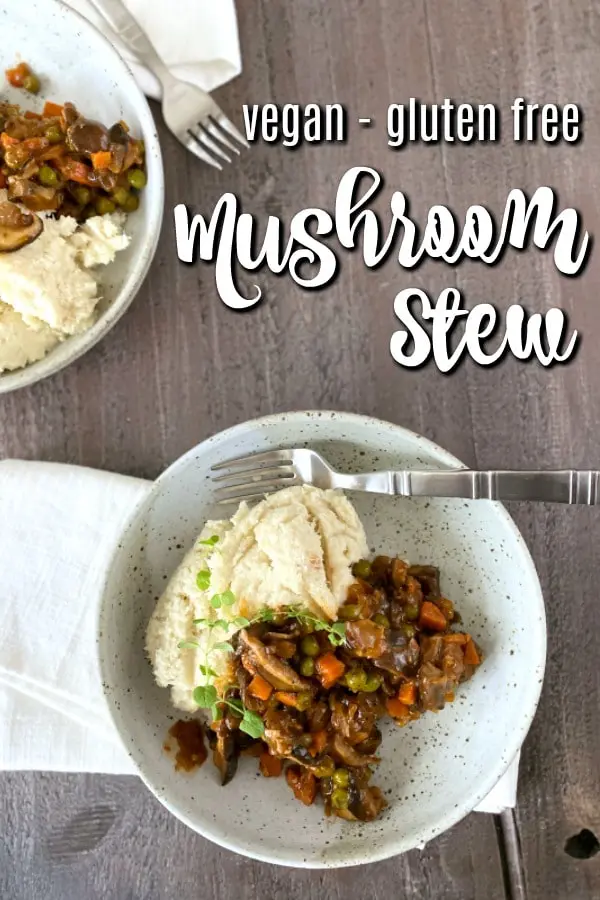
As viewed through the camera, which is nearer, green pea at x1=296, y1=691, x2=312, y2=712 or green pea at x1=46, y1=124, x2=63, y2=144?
green pea at x1=296, y1=691, x2=312, y2=712

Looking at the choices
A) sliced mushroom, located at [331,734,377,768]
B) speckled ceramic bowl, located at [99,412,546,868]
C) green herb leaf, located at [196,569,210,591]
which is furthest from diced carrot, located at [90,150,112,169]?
sliced mushroom, located at [331,734,377,768]

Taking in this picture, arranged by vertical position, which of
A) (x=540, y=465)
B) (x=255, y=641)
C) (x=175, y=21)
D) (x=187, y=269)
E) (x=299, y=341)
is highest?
(x=175, y=21)

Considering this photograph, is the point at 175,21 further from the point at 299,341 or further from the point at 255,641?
the point at 255,641

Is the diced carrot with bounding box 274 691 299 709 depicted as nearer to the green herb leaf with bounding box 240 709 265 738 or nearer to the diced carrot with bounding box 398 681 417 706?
the green herb leaf with bounding box 240 709 265 738

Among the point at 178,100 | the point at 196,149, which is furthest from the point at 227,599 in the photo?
the point at 178,100

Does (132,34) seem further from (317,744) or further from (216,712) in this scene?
(317,744)

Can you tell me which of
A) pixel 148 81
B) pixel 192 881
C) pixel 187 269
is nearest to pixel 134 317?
pixel 187 269
